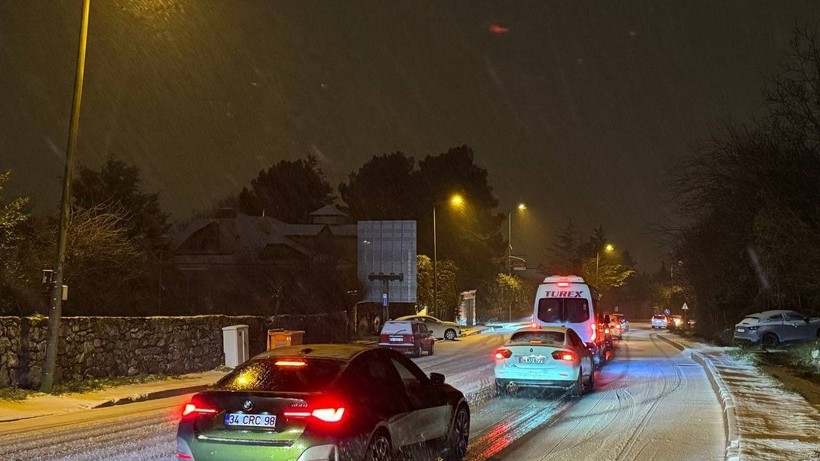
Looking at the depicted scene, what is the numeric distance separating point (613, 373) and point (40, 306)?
1580cm

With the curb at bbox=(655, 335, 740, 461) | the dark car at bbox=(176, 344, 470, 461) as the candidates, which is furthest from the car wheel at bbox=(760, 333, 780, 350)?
the dark car at bbox=(176, 344, 470, 461)

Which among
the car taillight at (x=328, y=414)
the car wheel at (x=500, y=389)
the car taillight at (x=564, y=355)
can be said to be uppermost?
the car taillight at (x=328, y=414)

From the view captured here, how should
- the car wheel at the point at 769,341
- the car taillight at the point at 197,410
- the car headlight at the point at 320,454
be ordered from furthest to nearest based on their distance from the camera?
the car wheel at the point at 769,341
the car taillight at the point at 197,410
the car headlight at the point at 320,454

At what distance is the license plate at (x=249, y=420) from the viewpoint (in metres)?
6.59

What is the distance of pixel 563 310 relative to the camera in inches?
891

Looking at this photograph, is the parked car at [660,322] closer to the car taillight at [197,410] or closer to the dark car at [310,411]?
the dark car at [310,411]

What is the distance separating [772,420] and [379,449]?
7065 mm

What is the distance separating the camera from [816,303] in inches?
1275

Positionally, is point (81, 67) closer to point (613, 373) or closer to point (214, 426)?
point (214, 426)

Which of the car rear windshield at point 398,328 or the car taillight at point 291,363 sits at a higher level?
the car taillight at point 291,363

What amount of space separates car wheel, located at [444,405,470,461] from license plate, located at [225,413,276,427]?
9.53 ft

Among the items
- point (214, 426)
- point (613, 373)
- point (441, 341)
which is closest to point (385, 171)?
point (441, 341)

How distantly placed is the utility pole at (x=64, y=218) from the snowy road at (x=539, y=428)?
74.2 inches

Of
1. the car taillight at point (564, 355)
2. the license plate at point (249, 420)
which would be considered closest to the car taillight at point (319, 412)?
the license plate at point (249, 420)
